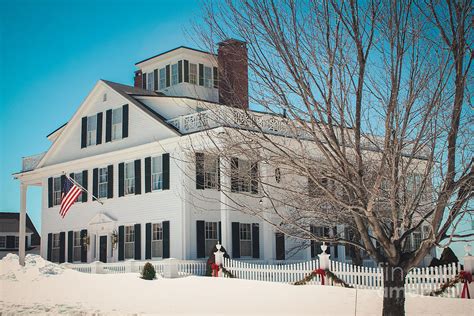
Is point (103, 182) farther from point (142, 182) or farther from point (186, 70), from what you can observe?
point (186, 70)

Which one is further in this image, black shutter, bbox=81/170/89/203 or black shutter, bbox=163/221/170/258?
black shutter, bbox=81/170/89/203

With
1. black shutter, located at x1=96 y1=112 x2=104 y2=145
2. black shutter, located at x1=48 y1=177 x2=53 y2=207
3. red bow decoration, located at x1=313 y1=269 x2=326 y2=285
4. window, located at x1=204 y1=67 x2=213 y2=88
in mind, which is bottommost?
red bow decoration, located at x1=313 y1=269 x2=326 y2=285

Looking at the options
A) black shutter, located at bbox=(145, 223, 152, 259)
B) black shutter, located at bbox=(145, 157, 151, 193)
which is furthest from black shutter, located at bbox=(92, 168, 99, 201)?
black shutter, located at bbox=(145, 223, 152, 259)

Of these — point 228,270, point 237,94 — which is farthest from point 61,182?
point 237,94

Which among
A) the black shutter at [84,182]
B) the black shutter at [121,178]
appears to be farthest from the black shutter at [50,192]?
the black shutter at [121,178]

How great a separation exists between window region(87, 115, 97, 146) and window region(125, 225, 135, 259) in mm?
5838

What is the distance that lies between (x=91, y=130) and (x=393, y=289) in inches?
974

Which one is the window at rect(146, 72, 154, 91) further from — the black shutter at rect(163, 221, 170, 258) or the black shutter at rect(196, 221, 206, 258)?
the black shutter at rect(196, 221, 206, 258)

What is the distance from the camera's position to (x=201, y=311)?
49.7 feet

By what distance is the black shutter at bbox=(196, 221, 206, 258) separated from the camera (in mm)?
25469

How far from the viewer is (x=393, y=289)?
9.84m

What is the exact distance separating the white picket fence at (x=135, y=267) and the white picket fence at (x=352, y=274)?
2099mm

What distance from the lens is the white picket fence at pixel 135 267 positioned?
24.3 m

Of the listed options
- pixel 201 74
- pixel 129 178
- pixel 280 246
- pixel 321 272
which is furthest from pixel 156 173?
pixel 321 272
